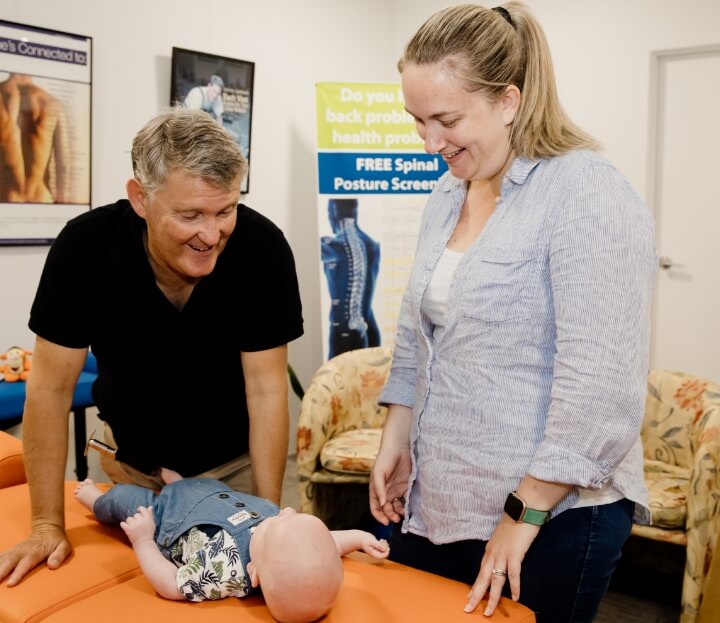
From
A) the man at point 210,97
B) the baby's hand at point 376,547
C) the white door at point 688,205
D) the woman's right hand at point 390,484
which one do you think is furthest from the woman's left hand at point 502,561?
the white door at point 688,205

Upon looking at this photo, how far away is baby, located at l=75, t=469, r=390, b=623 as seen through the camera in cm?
129

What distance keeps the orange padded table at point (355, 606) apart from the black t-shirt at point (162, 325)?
387 millimetres

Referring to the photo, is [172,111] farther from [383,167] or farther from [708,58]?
[708,58]

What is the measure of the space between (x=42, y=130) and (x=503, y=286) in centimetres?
283

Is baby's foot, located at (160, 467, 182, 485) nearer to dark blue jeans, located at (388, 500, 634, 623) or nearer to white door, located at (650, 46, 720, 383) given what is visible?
dark blue jeans, located at (388, 500, 634, 623)

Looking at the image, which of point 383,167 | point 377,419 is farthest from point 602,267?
point 383,167

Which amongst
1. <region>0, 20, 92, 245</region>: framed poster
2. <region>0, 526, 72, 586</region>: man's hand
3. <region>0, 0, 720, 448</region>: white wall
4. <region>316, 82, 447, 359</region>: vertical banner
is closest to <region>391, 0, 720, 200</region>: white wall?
<region>0, 0, 720, 448</region>: white wall

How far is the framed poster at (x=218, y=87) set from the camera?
399 centimetres

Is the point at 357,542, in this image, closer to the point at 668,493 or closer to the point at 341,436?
the point at 668,493

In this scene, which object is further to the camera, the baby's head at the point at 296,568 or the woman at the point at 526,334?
the baby's head at the point at 296,568

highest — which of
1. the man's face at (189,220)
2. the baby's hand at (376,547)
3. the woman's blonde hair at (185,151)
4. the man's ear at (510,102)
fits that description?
the man's ear at (510,102)

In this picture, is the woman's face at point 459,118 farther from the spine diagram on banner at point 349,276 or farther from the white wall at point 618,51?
the white wall at point 618,51

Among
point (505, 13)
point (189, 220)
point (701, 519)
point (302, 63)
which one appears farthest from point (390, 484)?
point (302, 63)

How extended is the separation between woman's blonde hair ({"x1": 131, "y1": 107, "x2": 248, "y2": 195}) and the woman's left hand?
0.76 meters
